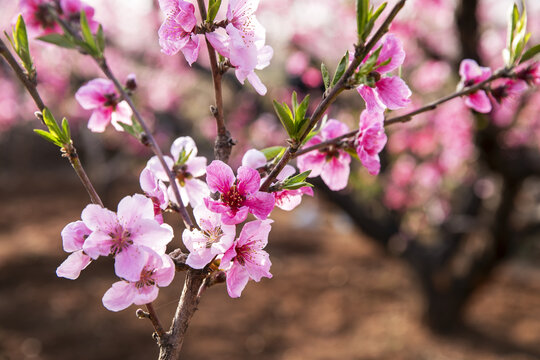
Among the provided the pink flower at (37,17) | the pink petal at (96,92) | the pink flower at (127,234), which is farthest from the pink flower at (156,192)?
the pink flower at (37,17)

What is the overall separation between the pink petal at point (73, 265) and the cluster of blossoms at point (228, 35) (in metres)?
0.38

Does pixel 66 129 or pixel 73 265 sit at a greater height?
pixel 66 129

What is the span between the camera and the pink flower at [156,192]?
0.86 meters

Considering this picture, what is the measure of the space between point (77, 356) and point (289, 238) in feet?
12.2

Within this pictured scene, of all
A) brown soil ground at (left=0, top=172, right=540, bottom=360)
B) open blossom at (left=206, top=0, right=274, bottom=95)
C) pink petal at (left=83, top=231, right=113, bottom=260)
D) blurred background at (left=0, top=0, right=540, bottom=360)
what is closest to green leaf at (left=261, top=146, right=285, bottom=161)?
open blossom at (left=206, top=0, right=274, bottom=95)

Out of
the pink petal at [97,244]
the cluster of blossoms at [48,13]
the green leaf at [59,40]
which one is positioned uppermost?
the cluster of blossoms at [48,13]

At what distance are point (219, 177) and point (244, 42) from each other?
252 millimetres

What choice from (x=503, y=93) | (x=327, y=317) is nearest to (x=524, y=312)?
A: (x=327, y=317)

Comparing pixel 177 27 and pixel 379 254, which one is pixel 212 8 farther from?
pixel 379 254

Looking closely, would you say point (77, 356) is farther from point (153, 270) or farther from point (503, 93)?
point (503, 93)

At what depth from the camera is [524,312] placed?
4.81 m

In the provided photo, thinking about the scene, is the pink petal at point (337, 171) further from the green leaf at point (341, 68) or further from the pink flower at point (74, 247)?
the pink flower at point (74, 247)

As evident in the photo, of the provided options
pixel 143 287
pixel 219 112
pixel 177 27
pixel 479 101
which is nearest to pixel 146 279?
pixel 143 287

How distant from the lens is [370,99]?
82 centimetres
